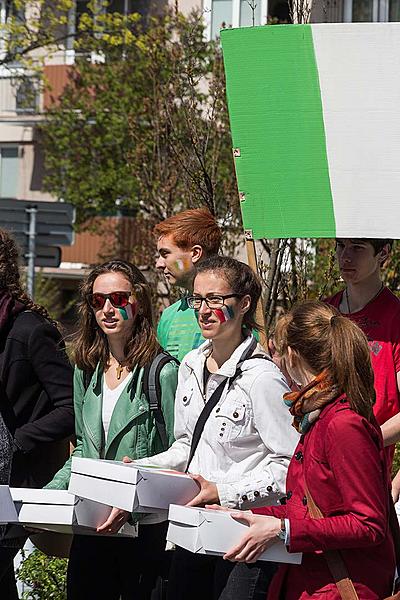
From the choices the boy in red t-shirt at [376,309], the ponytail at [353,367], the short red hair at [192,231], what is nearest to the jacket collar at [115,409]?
the short red hair at [192,231]

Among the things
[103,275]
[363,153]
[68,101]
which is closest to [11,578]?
[103,275]

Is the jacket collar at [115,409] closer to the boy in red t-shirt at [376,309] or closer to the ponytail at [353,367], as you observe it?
the boy in red t-shirt at [376,309]

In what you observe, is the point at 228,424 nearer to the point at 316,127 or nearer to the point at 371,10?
the point at 316,127

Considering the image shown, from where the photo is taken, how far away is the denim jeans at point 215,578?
4.35 meters

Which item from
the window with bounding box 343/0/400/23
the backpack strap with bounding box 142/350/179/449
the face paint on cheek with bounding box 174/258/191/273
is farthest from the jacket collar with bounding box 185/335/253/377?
the window with bounding box 343/0/400/23

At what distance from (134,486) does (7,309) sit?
4.56ft

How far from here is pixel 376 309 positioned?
5.29 meters

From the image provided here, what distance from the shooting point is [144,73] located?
23.3m

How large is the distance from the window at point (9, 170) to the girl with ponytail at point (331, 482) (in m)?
29.1

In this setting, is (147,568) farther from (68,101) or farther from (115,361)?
(68,101)

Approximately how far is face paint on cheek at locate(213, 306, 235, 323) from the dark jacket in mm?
955

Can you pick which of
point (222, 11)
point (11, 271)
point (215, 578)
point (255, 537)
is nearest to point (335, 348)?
point (255, 537)

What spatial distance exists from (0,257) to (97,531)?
1354 millimetres

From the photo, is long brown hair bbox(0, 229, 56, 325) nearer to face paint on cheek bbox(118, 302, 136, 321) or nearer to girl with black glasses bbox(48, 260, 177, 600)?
girl with black glasses bbox(48, 260, 177, 600)
